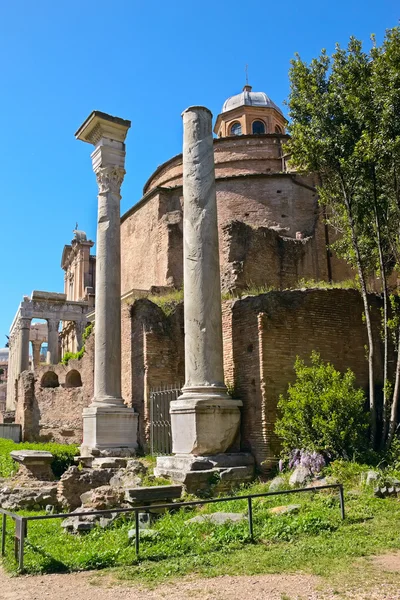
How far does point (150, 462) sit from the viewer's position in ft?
41.1

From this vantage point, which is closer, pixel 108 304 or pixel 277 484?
pixel 277 484

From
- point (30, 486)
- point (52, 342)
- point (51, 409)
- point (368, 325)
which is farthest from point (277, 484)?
point (52, 342)

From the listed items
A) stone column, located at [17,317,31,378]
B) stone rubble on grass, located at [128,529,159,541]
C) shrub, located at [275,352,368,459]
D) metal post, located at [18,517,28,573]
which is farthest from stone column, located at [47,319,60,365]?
metal post, located at [18,517,28,573]

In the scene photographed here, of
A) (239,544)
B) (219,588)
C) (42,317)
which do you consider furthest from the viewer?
(42,317)

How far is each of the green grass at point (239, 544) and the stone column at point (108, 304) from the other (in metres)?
5.62

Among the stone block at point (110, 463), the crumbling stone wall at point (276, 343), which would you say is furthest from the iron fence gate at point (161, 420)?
the crumbling stone wall at point (276, 343)

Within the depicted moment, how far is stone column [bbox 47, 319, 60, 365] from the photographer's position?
39.6 meters

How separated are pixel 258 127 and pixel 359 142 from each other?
24.8 m

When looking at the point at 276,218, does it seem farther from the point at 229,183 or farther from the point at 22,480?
the point at 22,480

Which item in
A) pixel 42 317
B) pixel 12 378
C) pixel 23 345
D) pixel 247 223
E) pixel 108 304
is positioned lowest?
pixel 12 378

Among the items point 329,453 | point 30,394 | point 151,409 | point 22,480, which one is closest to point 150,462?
point 151,409

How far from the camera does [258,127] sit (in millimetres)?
34781

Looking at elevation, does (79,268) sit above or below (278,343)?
above

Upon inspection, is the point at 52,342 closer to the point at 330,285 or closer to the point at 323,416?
the point at 330,285
